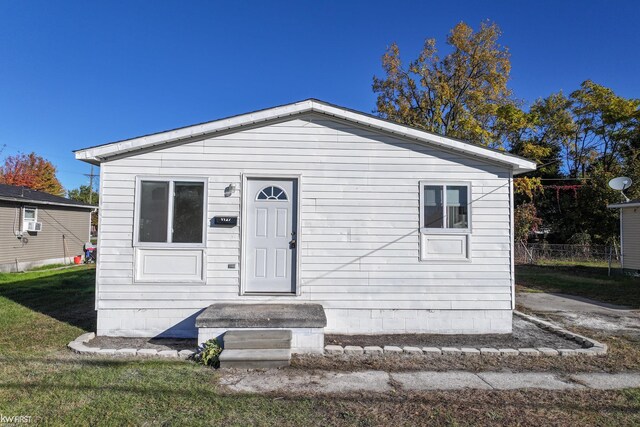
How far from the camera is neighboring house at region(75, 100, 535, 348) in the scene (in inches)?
231

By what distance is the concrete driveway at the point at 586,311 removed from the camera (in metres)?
6.82

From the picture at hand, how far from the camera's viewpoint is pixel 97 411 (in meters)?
3.35

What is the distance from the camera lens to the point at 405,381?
4.19 metres

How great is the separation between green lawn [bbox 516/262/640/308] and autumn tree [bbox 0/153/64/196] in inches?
1356

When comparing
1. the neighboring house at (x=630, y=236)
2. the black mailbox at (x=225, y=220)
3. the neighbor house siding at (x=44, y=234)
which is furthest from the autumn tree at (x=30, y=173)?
the neighboring house at (x=630, y=236)

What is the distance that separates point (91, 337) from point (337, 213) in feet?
13.1

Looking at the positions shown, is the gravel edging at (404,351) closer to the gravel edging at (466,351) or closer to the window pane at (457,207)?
the gravel edging at (466,351)

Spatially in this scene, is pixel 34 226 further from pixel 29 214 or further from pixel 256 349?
pixel 256 349

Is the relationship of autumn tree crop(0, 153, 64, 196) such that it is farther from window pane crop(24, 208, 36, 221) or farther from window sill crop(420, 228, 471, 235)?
window sill crop(420, 228, 471, 235)

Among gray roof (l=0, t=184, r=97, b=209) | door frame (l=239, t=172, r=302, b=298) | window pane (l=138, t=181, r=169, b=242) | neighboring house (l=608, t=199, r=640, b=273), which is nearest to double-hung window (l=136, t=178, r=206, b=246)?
window pane (l=138, t=181, r=169, b=242)

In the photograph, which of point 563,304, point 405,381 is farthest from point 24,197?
point 563,304

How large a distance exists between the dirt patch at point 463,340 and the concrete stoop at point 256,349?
100 centimetres

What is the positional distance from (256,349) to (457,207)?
3.74 m

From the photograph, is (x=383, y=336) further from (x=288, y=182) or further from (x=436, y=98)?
(x=436, y=98)
